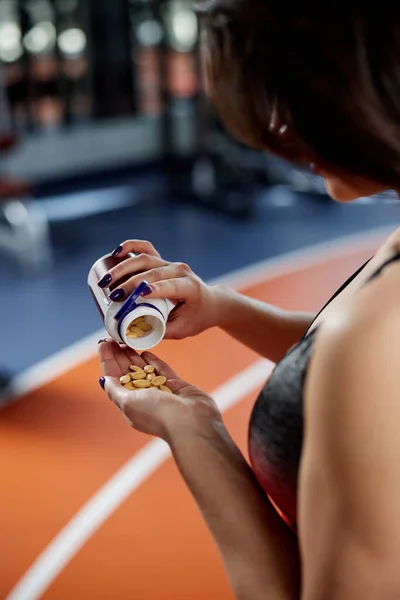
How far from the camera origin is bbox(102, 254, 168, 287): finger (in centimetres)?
101

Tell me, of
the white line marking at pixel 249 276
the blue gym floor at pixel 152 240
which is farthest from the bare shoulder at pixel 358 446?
the blue gym floor at pixel 152 240

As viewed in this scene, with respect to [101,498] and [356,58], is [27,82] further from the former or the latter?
[356,58]

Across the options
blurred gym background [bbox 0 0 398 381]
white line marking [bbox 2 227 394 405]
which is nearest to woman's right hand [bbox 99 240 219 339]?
white line marking [bbox 2 227 394 405]

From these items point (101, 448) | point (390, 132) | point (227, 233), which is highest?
point (390, 132)

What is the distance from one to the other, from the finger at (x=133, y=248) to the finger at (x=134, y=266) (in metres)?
0.03

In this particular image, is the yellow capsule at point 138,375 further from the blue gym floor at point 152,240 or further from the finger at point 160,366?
the blue gym floor at point 152,240

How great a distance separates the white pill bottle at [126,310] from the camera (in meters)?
0.98

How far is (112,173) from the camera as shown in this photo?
265 inches

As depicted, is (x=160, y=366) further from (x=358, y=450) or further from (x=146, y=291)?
(x=358, y=450)

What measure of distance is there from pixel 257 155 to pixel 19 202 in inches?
82.6

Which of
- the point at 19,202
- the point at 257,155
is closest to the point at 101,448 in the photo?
the point at 19,202

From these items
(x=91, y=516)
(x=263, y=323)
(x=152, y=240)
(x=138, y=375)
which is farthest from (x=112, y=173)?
(x=138, y=375)

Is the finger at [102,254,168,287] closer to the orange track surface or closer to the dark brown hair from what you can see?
the orange track surface

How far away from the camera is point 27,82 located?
6359 millimetres
